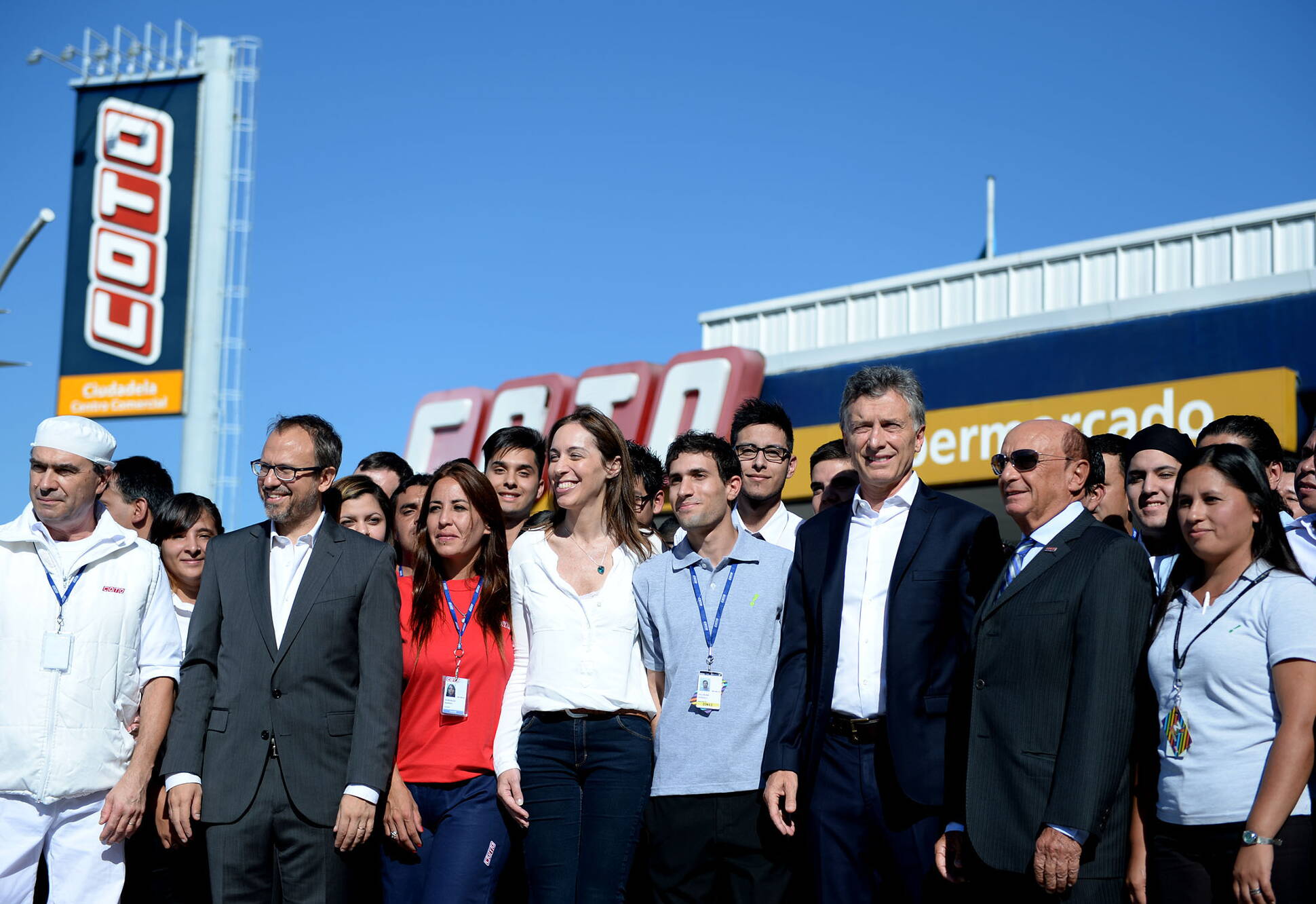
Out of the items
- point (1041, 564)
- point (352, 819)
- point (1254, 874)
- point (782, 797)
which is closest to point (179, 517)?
point (352, 819)

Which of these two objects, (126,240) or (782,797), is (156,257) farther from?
(782,797)

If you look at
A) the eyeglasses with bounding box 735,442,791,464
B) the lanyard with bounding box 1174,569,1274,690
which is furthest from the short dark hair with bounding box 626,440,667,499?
the lanyard with bounding box 1174,569,1274,690

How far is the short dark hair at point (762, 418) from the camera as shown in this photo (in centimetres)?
562

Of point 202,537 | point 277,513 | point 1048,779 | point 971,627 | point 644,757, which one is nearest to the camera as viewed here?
point 1048,779

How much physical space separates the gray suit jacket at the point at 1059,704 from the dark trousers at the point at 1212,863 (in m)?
0.11

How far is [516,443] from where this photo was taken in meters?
5.80

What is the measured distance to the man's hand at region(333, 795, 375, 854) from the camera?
4258 millimetres

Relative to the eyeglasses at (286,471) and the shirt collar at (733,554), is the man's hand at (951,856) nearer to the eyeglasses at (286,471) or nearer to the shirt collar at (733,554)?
the shirt collar at (733,554)

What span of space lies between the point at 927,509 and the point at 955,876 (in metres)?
1.13

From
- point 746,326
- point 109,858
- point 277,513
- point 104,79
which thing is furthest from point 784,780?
point 104,79

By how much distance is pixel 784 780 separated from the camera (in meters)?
3.99

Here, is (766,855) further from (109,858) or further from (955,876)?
(109,858)

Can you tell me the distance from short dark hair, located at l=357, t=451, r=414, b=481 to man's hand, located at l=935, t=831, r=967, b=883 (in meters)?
4.03

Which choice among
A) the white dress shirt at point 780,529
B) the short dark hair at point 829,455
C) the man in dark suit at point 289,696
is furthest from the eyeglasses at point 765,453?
the man in dark suit at point 289,696
